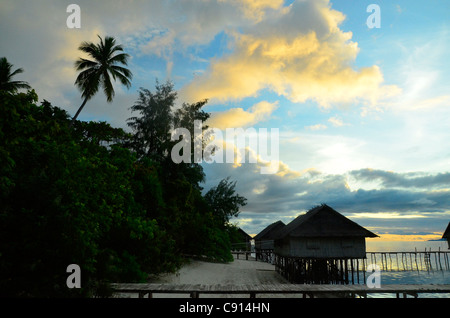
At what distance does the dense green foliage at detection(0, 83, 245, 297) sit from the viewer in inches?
407

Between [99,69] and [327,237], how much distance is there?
83.2ft

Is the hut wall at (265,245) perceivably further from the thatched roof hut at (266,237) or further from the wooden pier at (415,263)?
the wooden pier at (415,263)

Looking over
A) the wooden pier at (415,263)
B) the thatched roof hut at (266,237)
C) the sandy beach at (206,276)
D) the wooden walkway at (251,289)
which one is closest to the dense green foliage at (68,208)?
the sandy beach at (206,276)

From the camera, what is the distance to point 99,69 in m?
29.3

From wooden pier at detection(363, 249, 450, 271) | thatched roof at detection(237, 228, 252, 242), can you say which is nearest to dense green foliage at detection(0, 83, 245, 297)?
wooden pier at detection(363, 249, 450, 271)

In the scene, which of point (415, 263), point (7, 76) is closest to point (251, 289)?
point (7, 76)

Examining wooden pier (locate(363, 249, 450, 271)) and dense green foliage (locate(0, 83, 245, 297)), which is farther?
wooden pier (locate(363, 249, 450, 271))

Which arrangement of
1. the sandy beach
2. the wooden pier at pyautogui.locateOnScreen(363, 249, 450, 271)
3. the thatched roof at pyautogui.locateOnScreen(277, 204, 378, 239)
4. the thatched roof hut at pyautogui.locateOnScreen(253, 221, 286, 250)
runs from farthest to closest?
the thatched roof hut at pyautogui.locateOnScreen(253, 221, 286, 250) < the wooden pier at pyautogui.locateOnScreen(363, 249, 450, 271) < the thatched roof at pyautogui.locateOnScreen(277, 204, 378, 239) < the sandy beach

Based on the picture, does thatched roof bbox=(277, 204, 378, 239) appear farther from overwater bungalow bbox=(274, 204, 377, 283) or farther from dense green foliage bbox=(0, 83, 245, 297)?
dense green foliage bbox=(0, 83, 245, 297)

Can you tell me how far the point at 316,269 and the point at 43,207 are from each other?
2764 cm

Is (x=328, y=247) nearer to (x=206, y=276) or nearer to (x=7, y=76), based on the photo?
(x=206, y=276)

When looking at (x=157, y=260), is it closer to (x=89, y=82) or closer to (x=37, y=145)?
(x=37, y=145)

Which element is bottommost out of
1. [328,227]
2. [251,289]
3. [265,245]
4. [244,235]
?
[265,245]
